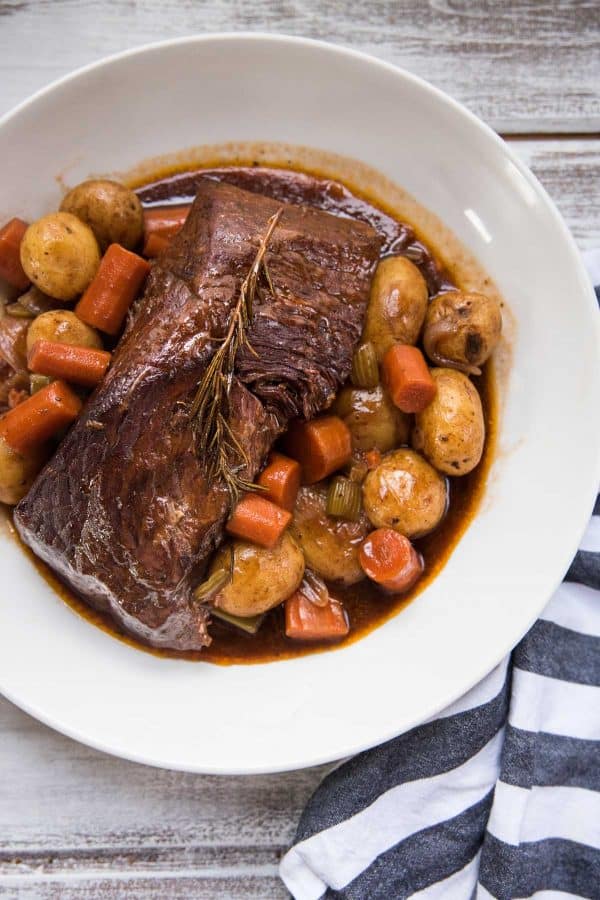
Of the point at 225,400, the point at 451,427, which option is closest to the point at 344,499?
the point at 451,427

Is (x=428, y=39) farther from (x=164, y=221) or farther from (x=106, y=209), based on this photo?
(x=106, y=209)

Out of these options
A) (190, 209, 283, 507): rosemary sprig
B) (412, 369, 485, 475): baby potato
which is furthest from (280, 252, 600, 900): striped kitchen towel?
(190, 209, 283, 507): rosemary sprig

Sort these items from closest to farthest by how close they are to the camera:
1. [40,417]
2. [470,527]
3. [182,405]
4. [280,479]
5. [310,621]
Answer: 1. [182,405]
2. [40,417]
3. [280,479]
4. [310,621]
5. [470,527]

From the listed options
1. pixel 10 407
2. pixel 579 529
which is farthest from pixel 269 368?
pixel 579 529

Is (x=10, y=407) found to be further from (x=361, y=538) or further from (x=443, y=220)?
(x=443, y=220)

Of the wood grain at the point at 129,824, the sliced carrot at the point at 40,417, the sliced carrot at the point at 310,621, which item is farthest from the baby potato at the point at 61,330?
the wood grain at the point at 129,824

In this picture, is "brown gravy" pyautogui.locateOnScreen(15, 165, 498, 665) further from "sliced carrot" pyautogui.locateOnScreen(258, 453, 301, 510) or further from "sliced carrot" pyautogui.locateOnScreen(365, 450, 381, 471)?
"sliced carrot" pyautogui.locateOnScreen(258, 453, 301, 510)

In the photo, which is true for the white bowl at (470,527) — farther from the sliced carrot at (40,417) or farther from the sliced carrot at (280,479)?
the sliced carrot at (280,479)
